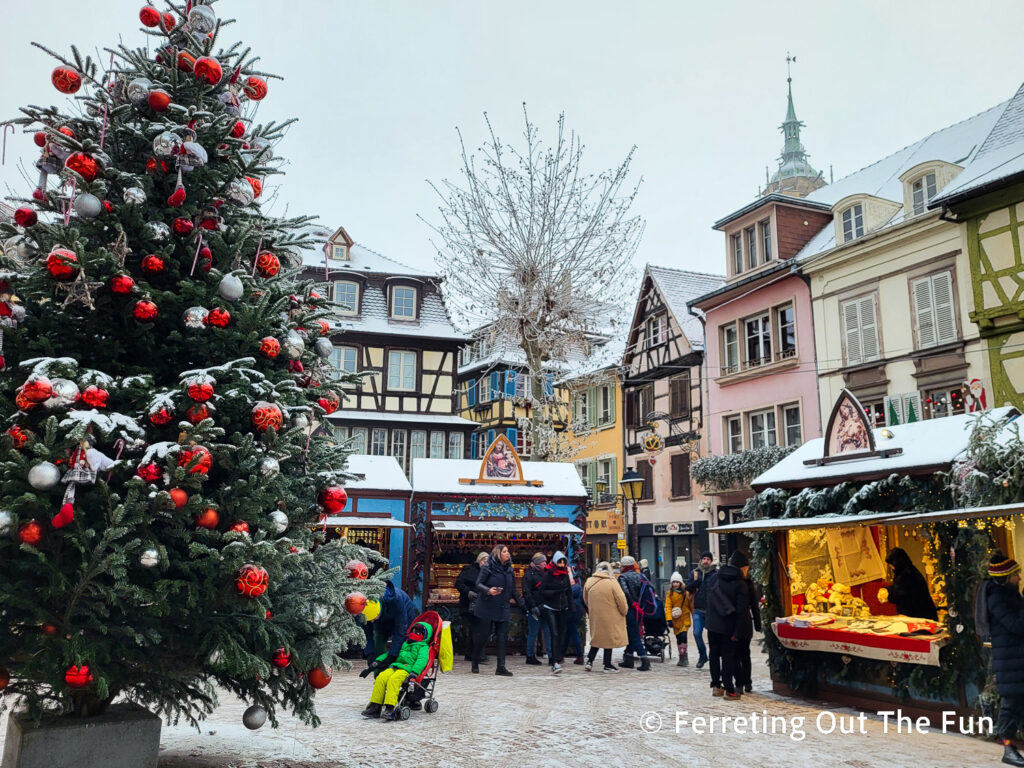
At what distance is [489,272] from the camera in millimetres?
20781

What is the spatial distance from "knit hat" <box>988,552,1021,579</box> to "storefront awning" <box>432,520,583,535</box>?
887cm

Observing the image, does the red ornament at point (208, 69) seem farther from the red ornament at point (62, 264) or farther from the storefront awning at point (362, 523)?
the storefront awning at point (362, 523)

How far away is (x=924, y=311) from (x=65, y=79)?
1884 cm

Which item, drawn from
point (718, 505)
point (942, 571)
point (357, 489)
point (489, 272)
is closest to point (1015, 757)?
point (942, 571)

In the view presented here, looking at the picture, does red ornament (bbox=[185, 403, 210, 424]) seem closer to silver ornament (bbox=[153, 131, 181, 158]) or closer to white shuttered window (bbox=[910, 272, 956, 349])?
silver ornament (bbox=[153, 131, 181, 158])

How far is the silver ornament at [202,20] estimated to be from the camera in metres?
6.31

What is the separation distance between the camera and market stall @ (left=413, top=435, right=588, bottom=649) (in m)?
15.1

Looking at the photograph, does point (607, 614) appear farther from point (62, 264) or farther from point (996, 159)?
point (996, 159)

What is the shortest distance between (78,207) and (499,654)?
8.96 meters

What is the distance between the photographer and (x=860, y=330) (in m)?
21.4

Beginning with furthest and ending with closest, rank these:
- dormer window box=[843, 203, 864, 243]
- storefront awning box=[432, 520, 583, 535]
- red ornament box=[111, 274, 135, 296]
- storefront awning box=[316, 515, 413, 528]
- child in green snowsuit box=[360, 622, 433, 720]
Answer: dormer window box=[843, 203, 864, 243], storefront awning box=[432, 520, 583, 535], storefront awning box=[316, 515, 413, 528], child in green snowsuit box=[360, 622, 433, 720], red ornament box=[111, 274, 135, 296]

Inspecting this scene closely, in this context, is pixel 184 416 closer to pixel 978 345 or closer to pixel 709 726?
pixel 709 726

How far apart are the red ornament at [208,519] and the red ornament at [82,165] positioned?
2436 millimetres

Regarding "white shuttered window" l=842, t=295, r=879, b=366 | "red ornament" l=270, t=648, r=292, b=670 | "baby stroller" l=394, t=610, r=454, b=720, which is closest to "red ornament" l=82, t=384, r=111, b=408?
"red ornament" l=270, t=648, r=292, b=670
